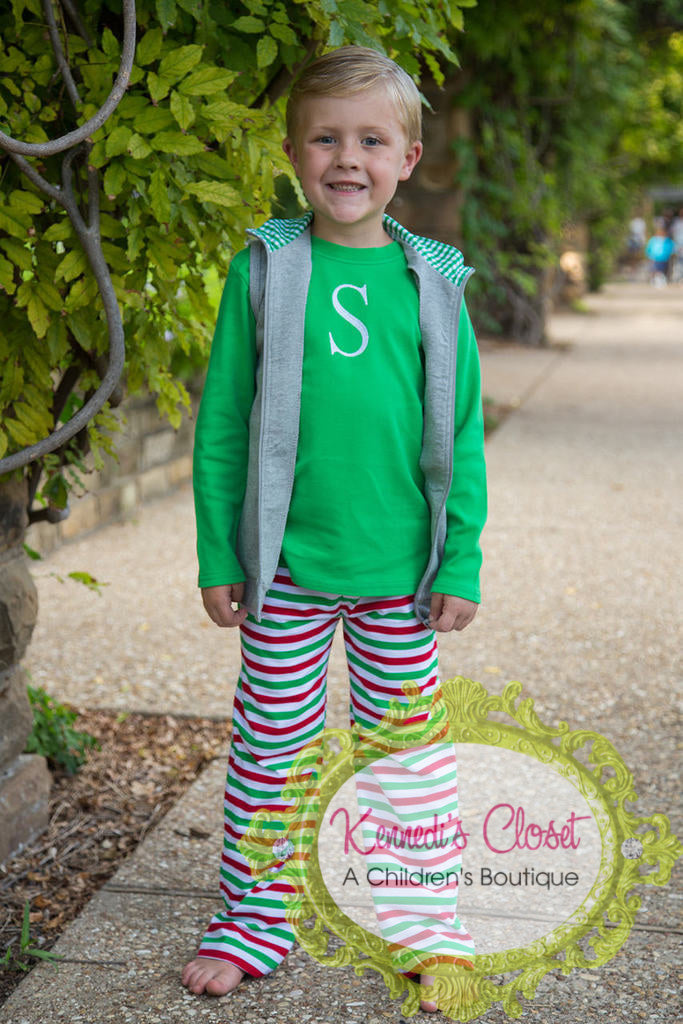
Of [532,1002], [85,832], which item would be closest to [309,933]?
[532,1002]

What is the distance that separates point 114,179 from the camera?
2.13 meters

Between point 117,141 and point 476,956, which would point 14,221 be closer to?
point 117,141

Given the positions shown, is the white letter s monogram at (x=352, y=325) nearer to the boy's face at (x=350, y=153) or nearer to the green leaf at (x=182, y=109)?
the boy's face at (x=350, y=153)

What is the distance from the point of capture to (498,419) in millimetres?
8625

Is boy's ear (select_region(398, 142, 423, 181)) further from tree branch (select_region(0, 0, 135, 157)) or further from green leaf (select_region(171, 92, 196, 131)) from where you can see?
tree branch (select_region(0, 0, 135, 157))

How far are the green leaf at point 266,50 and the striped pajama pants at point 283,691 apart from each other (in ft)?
3.09

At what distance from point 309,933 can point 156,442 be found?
3.90 metres

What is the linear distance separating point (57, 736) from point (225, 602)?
48.0 inches

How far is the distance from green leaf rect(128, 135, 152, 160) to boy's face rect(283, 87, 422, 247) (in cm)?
29

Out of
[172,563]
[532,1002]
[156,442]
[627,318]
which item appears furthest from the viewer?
[627,318]

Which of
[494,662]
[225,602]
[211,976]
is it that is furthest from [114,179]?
[494,662]

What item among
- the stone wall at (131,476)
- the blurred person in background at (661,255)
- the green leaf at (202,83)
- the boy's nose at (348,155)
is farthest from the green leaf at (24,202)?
the blurred person in background at (661,255)

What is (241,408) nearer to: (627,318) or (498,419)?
(498,419)

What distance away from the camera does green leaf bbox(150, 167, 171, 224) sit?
212cm
